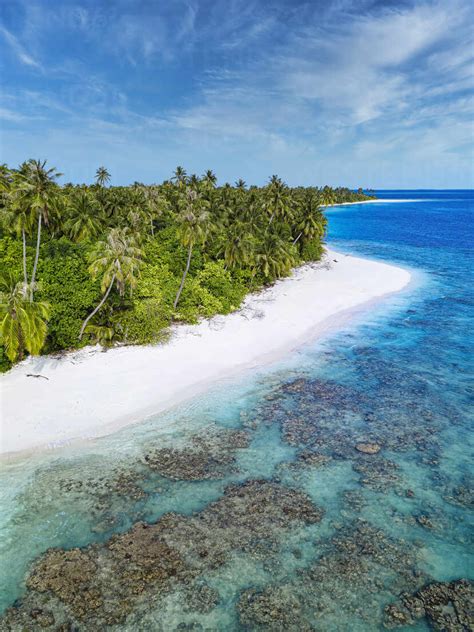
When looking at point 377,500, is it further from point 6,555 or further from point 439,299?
point 439,299

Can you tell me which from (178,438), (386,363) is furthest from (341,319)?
(178,438)

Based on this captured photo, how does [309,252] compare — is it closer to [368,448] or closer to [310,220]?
[310,220]

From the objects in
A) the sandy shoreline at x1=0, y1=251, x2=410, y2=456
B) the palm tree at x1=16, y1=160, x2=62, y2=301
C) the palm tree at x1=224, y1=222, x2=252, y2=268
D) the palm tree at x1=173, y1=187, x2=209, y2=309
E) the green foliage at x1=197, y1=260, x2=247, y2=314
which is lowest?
the sandy shoreline at x1=0, y1=251, x2=410, y2=456

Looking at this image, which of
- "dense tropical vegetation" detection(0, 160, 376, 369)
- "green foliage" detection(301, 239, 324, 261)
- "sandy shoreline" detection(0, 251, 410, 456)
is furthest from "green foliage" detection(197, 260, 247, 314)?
"green foliage" detection(301, 239, 324, 261)

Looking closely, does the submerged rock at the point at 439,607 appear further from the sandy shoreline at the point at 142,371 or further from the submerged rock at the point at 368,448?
the sandy shoreline at the point at 142,371

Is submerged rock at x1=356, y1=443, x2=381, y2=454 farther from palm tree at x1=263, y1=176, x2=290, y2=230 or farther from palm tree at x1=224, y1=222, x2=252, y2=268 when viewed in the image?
palm tree at x1=263, y1=176, x2=290, y2=230

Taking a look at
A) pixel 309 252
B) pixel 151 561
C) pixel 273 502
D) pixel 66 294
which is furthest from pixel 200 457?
pixel 309 252
